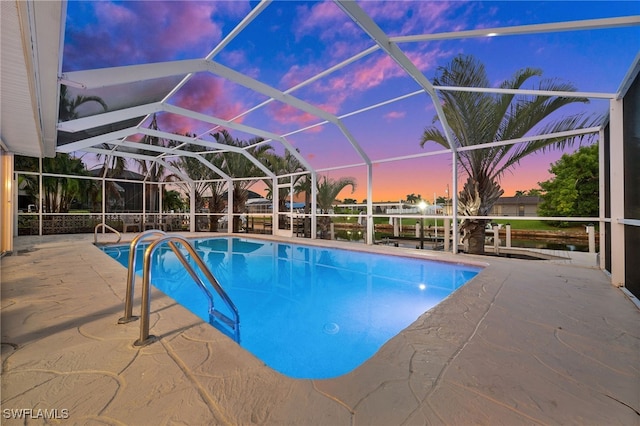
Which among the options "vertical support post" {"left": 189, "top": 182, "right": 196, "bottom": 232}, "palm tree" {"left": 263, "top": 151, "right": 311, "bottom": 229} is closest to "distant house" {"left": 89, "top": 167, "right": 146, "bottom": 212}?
"vertical support post" {"left": 189, "top": 182, "right": 196, "bottom": 232}

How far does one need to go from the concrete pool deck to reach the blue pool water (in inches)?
37.5

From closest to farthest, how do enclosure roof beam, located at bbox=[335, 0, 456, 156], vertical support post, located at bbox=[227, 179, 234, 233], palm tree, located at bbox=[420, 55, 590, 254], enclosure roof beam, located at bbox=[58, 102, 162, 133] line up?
enclosure roof beam, located at bbox=[335, 0, 456, 156] → enclosure roof beam, located at bbox=[58, 102, 162, 133] → palm tree, located at bbox=[420, 55, 590, 254] → vertical support post, located at bbox=[227, 179, 234, 233]

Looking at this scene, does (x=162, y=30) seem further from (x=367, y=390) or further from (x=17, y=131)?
(x=367, y=390)

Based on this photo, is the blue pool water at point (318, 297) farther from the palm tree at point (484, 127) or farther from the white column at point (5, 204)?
the palm tree at point (484, 127)

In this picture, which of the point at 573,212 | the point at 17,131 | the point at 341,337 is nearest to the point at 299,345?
the point at 341,337

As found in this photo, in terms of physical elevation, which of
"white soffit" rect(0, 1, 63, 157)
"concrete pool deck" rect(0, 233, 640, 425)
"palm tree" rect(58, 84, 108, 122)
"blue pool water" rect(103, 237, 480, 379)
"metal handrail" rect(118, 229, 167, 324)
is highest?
"palm tree" rect(58, 84, 108, 122)

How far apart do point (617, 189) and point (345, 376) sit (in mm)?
4557

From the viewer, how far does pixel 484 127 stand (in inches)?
288

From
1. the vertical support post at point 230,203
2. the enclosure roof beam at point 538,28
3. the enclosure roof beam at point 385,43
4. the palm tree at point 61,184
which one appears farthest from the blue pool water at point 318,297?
the palm tree at point 61,184

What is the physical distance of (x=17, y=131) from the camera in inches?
216

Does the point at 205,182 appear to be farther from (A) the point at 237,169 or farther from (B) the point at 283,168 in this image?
(B) the point at 283,168

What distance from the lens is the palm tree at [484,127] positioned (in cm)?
653

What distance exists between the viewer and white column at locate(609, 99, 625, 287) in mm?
3674

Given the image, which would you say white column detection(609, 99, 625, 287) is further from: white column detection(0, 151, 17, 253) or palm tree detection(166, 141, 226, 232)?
palm tree detection(166, 141, 226, 232)
